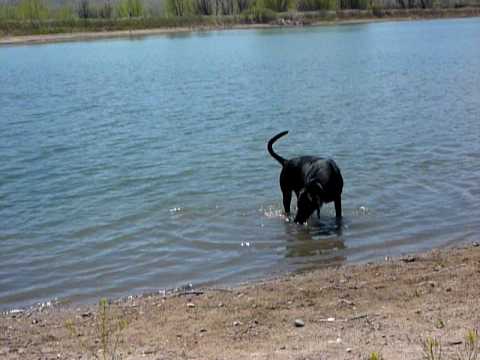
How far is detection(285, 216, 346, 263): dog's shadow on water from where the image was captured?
9.60 m

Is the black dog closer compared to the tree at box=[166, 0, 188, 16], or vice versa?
the black dog

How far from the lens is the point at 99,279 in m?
9.09

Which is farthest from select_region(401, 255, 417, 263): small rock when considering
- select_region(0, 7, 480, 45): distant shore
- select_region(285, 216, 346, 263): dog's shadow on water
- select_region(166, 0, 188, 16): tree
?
select_region(166, 0, 188, 16): tree

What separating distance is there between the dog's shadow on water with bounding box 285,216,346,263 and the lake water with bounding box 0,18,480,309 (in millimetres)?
31

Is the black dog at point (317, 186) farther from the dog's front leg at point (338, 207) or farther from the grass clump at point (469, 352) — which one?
the grass clump at point (469, 352)

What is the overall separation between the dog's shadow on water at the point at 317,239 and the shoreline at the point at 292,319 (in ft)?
2.63

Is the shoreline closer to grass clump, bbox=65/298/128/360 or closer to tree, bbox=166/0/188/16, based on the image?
grass clump, bbox=65/298/128/360

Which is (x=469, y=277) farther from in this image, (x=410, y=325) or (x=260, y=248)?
(x=260, y=248)

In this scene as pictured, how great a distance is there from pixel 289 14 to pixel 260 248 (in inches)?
4054

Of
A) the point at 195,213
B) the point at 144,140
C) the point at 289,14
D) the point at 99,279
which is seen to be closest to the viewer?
the point at 99,279

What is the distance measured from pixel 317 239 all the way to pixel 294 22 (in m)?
94.8

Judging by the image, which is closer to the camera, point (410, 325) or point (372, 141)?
point (410, 325)

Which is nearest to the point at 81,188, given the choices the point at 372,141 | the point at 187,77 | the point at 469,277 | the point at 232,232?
the point at 232,232

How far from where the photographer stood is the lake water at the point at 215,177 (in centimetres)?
960
